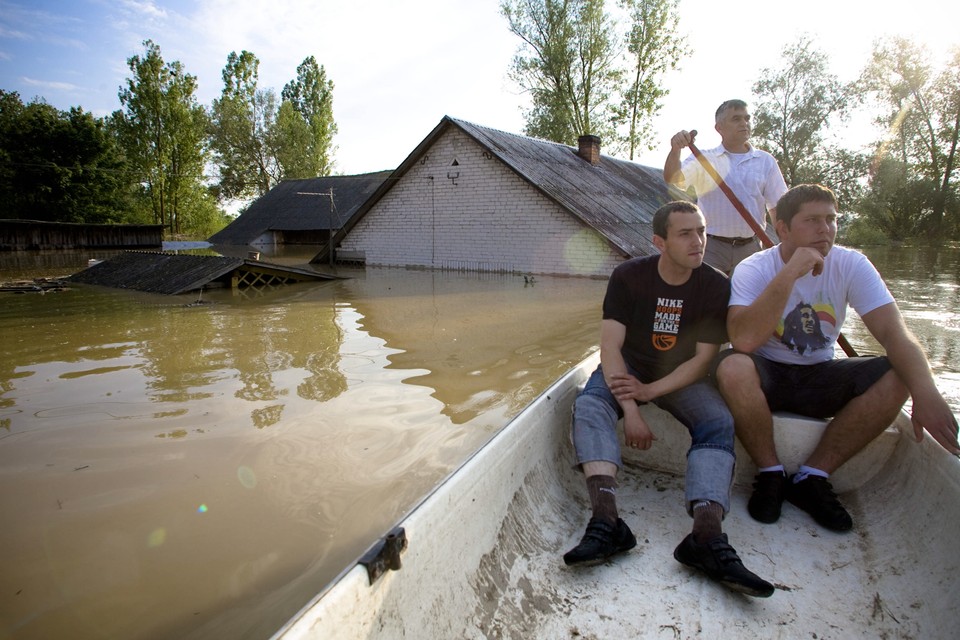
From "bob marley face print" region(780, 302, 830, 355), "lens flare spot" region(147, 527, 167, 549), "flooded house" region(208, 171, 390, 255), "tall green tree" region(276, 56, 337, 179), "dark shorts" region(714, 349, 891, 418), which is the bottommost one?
"lens flare spot" region(147, 527, 167, 549)

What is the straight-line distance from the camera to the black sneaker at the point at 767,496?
7.85 ft

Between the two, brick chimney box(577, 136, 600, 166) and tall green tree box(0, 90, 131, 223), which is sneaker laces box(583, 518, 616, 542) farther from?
tall green tree box(0, 90, 131, 223)

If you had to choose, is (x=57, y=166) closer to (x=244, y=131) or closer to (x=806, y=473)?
(x=244, y=131)

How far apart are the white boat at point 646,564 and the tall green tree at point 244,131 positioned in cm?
4556

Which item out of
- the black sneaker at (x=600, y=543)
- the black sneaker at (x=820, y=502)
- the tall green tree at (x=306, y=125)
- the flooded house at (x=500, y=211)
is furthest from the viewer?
the tall green tree at (x=306, y=125)

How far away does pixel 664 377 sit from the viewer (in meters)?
2.70

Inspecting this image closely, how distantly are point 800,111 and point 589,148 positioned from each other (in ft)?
66.0

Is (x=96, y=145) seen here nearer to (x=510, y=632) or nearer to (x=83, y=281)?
(x=83, y=281)

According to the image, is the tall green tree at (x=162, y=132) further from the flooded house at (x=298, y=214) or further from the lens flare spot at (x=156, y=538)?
the lens flare spot at (x=156, y=538)

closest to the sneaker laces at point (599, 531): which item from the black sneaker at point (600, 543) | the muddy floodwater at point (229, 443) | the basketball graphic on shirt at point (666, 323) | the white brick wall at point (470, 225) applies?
the black sneaker at point (600, 543)

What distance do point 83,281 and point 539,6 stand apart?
25579 millimetres

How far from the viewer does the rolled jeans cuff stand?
2.14 meters

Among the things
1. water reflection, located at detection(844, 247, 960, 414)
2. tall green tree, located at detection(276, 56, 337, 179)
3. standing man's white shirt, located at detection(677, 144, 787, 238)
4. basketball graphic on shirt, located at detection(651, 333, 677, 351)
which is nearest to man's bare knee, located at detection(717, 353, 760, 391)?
basketball graphic on shirt, located at detection(651, 333, 677, 351)

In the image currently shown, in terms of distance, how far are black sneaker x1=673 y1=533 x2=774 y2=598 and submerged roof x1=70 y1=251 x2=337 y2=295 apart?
11606mm
